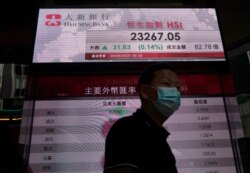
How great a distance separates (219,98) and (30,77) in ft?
5.09

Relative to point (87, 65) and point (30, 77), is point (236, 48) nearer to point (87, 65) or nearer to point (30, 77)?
point (87, 65)

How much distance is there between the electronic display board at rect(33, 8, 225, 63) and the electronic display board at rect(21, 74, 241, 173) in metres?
0.19

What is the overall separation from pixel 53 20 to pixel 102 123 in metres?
0.99

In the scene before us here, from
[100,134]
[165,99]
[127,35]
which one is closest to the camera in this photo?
[165,99]

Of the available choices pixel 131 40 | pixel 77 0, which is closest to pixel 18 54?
pixel 77 0

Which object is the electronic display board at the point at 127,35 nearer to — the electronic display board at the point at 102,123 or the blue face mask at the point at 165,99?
the electronic display board at the point at 102,123

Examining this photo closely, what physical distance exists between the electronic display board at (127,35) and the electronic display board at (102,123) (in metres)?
0.19

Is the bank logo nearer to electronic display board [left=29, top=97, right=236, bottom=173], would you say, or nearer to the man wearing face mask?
electronic display board [left=29, top=97, right=236, bottom=173]

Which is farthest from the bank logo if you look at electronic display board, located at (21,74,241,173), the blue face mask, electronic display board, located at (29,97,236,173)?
the blue face mask

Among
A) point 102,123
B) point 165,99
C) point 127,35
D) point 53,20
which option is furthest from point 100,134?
point 53,20

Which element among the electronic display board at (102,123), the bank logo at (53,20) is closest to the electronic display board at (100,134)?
the electronic display board at (102,123)

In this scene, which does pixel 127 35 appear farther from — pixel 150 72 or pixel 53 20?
pixel 150 72

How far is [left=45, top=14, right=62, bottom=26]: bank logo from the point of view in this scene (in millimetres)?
2629

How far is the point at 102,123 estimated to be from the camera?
7.91 ft
